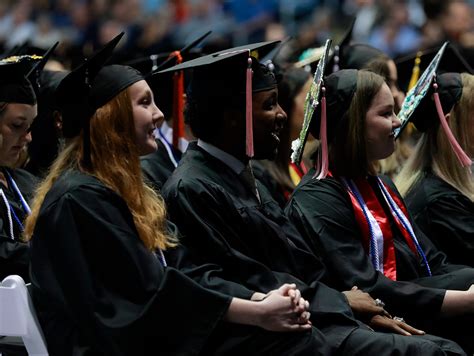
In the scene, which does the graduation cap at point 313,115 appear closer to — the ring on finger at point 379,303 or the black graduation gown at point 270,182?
the ring on finger at point 379,303

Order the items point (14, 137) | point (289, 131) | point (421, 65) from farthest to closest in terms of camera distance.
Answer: point (421, 65)
point (289, 131)
point (14, 137)

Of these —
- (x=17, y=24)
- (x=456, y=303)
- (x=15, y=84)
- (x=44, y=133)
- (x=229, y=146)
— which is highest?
(x=15, y=84)

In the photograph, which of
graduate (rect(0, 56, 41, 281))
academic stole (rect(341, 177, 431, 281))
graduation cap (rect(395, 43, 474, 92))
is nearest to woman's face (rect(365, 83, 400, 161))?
academic stole (rect(341, 177, 431, 281))

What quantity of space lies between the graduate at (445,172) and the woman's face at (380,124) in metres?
0.43

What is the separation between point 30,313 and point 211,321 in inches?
24.9

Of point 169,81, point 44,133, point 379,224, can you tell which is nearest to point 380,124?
point 379,224

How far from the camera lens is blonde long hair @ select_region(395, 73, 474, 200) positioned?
5.05 m

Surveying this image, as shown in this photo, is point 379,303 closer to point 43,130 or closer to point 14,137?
point 14,137

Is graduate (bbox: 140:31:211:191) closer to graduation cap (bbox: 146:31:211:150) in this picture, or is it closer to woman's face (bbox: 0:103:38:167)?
graduation cap (bbox: 146:31:211:150)

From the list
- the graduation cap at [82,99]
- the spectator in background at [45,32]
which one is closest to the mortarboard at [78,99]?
Answer: the graduation cap at [82,99]

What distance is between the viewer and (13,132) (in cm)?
462

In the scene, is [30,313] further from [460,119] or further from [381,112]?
[460,119]

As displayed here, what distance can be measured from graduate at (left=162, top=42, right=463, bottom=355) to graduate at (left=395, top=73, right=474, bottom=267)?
3.15ft

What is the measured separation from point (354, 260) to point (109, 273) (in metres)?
1.29
